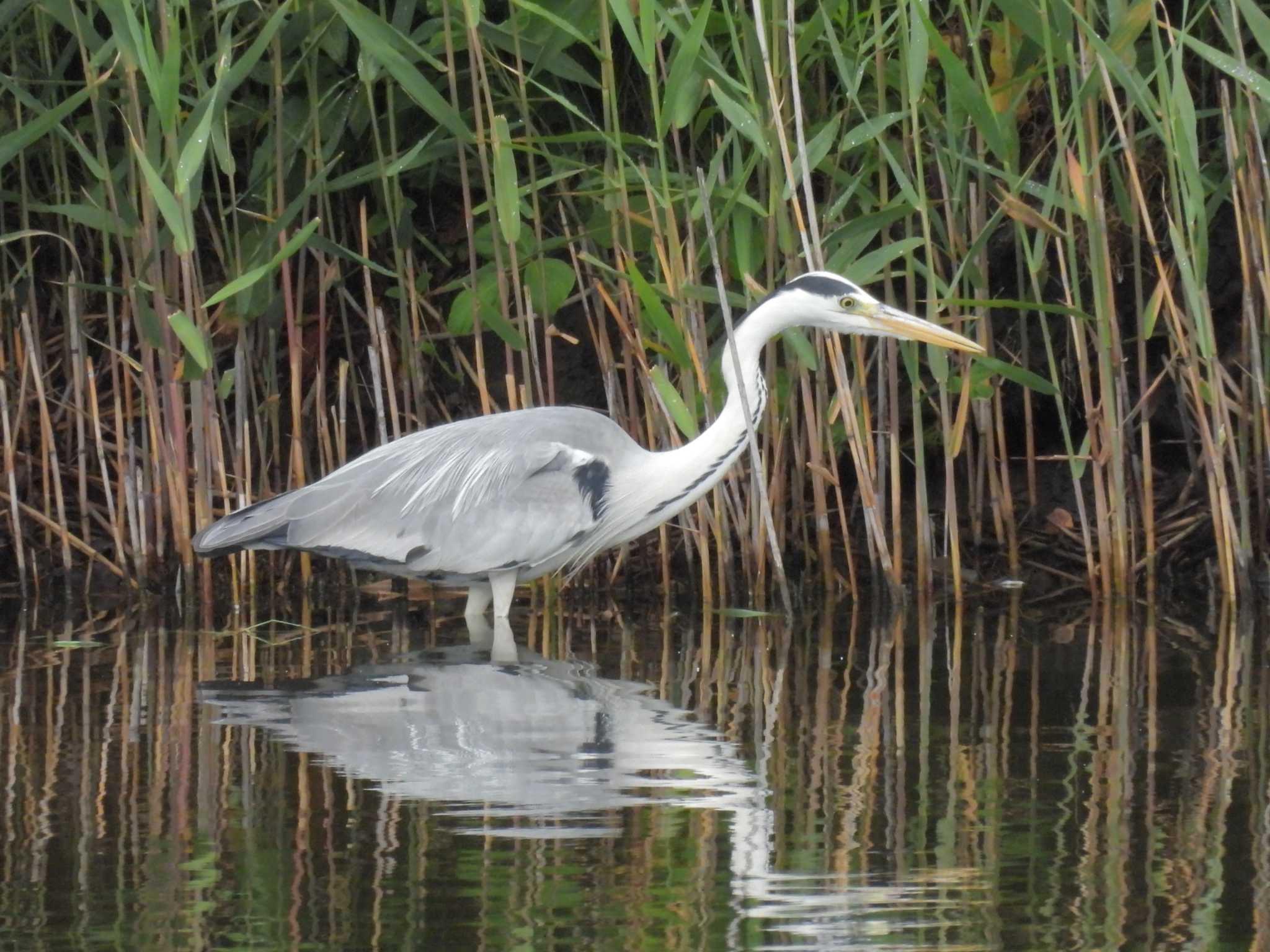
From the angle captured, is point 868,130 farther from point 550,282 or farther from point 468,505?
point 468,505

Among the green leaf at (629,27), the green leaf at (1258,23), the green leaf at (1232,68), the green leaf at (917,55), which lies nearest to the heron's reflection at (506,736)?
the green leaf at (629,27)

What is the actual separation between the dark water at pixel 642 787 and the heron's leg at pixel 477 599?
0.75ft

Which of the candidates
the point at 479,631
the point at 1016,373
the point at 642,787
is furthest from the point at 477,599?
the point at 642,787

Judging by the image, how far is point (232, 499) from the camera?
6426 mm

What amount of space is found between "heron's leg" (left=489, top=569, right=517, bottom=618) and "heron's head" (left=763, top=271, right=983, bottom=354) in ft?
3.66

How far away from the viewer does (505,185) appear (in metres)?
5.34

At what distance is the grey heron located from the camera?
537cm

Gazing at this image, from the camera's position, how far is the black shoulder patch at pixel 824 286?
17.2 ft

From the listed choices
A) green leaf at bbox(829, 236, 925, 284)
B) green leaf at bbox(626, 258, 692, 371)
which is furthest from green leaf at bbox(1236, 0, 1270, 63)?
green leaf at bbox(626, 258, 692, 371)

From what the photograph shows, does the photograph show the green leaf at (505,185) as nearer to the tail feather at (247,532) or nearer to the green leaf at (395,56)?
the green leaf at (395,56)

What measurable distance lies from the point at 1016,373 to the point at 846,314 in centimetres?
52

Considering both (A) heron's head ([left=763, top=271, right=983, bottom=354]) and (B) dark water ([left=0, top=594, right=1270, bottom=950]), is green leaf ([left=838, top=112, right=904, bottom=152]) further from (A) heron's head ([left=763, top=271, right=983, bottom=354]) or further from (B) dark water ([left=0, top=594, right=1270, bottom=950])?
(B) dark water ([left=0, top=594, right=1270, bottom=950])

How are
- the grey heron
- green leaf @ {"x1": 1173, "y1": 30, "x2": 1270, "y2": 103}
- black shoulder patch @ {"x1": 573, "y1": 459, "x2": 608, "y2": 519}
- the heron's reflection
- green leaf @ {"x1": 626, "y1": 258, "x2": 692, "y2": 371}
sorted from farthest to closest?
black shoulder patch @ {"x1": 573, "y1": 459, "x2": 608, "y2": 519}
the grey heron
green leaf @ {"x1": 626, "y1": 258, "x2": 692, "y2": 371}
green leaf @ {"x1": 1173, "y1": 30, "x2": 1270, "y2": 103}
the heron's reflection

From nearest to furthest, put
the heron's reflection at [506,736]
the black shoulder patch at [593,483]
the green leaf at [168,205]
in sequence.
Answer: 1. the heron's reflection at [506,736]
2. the green leaf at [168,205]
3. the black shoulder patch at [593,483]
